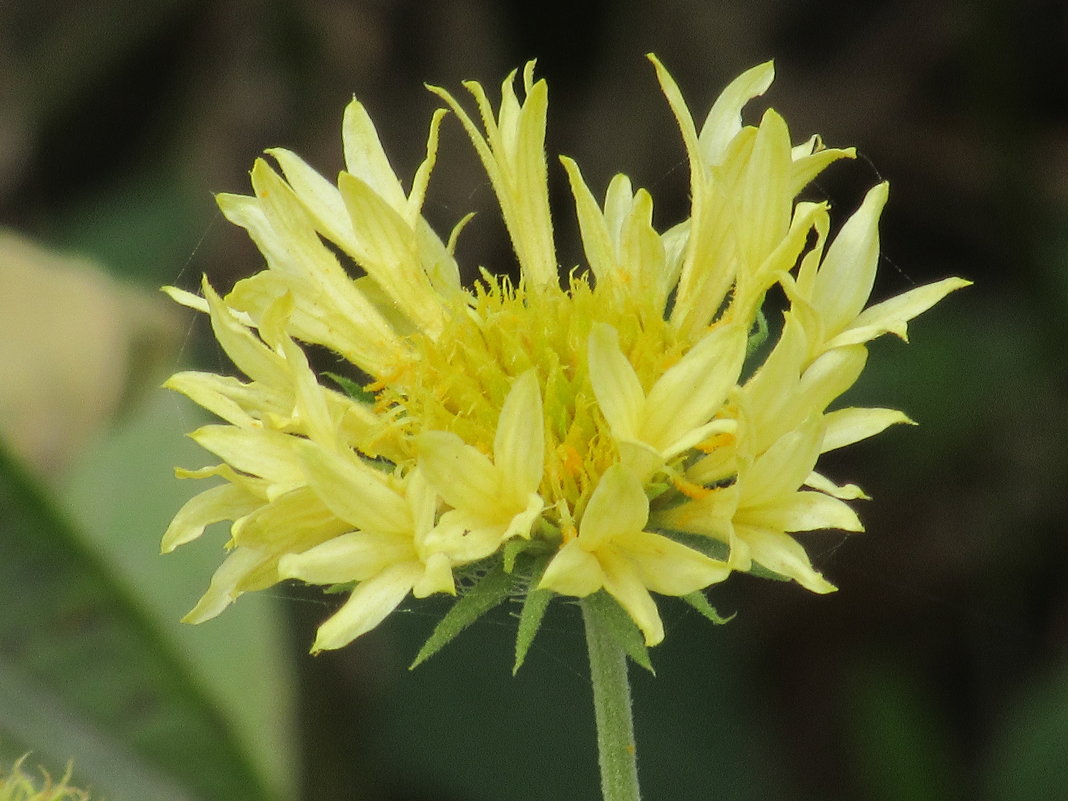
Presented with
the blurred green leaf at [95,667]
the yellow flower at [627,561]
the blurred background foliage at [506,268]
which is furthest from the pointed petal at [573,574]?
the blurred green leaf at [95,667]

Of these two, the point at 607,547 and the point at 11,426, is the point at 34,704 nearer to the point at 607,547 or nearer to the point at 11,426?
the point at 11,426

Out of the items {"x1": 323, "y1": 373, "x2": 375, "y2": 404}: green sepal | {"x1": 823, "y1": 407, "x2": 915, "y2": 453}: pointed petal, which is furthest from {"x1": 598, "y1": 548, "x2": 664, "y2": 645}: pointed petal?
{"x1": 323, "y1": 373, "x2": 375, "y2": 404}: green sepal

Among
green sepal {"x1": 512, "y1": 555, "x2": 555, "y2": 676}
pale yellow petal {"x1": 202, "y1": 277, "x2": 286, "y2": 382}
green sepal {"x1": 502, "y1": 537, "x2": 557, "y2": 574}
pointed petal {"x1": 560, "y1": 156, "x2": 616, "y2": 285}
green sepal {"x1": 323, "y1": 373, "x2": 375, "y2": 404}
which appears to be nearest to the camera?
green sepal {"x1": 512, "y1": 555, "x2": 555, "y2": 676}

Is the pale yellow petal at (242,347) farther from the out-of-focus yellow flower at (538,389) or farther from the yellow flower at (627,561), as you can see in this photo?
the yellow flower at (627,561)

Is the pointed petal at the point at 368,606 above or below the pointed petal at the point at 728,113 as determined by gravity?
below

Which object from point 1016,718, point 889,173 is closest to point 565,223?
point 889,173

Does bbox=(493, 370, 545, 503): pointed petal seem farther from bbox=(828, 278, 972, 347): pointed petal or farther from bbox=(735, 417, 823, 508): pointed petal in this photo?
bbox=(828, 278, 972, 347): pointed petal
